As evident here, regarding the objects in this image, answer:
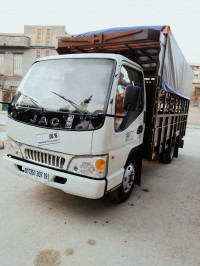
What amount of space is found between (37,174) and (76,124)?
90cm

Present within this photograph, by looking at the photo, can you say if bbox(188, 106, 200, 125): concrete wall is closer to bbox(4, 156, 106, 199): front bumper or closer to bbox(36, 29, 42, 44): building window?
bbox(36, 29, 42, 44): building window

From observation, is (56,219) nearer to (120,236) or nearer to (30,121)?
(120,236)

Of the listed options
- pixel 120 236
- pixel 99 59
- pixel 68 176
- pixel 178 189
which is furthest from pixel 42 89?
pixel 178 189

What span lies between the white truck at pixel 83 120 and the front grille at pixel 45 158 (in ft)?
0.04

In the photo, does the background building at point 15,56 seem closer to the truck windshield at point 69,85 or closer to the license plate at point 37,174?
the truck windshield at point 69,85

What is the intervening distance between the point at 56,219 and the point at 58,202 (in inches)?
18.2

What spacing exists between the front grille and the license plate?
0.43ft

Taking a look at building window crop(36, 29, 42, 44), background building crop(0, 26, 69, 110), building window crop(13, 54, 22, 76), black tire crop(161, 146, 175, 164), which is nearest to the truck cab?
black tire crop(161, 146, 175, 164)

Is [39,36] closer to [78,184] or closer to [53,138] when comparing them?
[53,138]

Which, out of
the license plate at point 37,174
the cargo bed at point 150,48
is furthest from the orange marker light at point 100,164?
the cargo bed at point 150,48

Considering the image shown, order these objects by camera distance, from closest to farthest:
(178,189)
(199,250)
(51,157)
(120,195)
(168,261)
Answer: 1. (168,261)
2. (199,250)
3. (51,157)
4. (120,195)
5. (178,189)

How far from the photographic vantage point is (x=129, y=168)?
11.2 feet

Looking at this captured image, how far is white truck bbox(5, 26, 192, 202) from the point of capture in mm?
2531

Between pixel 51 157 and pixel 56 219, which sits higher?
pixel 51 157
